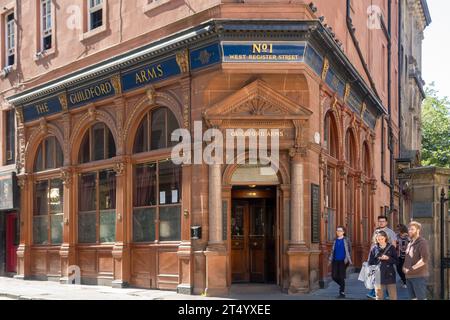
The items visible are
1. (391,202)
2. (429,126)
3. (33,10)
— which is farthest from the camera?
(429,126)

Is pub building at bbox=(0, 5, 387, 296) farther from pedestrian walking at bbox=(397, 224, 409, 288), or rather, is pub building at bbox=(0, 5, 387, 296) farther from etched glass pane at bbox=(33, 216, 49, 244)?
pedestrian walking at bbox=(397, 224, 409, 288)

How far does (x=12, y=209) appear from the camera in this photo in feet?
79.0

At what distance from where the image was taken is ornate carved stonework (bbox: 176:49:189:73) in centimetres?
1696

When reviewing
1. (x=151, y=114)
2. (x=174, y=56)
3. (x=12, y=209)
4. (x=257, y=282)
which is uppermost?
(x=174, y=56)

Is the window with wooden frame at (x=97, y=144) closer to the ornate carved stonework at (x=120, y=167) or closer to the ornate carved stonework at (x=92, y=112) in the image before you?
the ornate carved stonework at (x=92, y=112)

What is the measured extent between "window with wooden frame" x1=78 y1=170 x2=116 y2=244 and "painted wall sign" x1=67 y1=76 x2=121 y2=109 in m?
2.16

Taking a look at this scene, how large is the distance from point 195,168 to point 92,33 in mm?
6335

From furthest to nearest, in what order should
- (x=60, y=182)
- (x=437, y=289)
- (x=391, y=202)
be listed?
1. (x=391, y=202)
2. (x=60, y=182)
3. (x=437, y=289)

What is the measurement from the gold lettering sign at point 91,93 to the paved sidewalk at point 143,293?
5505 mm

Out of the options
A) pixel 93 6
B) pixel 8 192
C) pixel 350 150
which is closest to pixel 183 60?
pixel 93 6

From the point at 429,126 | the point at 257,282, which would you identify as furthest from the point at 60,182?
the point at 429,126

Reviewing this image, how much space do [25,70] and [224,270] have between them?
38.9ft

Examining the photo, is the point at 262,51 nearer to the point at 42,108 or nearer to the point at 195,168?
the point at 195,168

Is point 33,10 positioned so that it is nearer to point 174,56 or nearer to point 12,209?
point 12,209
